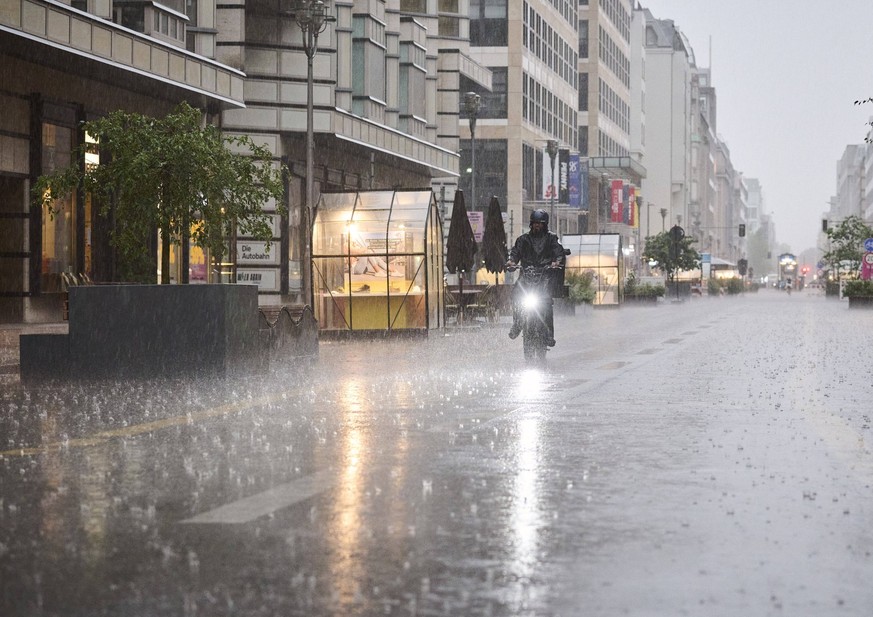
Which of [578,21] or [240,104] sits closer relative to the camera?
[240,104]

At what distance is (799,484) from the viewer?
320 inches

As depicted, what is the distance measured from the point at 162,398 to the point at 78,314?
2976 mm

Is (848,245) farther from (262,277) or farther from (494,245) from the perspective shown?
(262,277)

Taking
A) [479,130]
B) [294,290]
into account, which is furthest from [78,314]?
[479,130]

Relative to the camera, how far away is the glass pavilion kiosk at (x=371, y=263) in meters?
29.6

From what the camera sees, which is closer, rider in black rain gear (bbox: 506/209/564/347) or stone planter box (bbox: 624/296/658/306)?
rider in black rain gear (bbox: 506/209/564/347)

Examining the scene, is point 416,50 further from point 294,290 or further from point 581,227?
point 581,227

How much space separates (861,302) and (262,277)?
26.7 meters

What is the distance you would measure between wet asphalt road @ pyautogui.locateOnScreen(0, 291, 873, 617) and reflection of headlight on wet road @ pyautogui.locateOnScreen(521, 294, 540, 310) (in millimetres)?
5172

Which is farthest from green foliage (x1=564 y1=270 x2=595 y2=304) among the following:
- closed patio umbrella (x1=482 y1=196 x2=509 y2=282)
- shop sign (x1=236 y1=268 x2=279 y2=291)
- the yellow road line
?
the yellow road line

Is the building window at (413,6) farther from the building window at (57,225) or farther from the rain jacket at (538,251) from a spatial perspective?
the rain jacket at (538,251)

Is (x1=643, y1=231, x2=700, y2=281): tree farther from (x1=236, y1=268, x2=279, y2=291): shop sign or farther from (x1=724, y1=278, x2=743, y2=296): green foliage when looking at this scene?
(x1=236, y1=268, x2=279, y2=291): shop sign

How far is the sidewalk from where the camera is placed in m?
17.8

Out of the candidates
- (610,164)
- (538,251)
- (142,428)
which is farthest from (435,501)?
(610,164)
